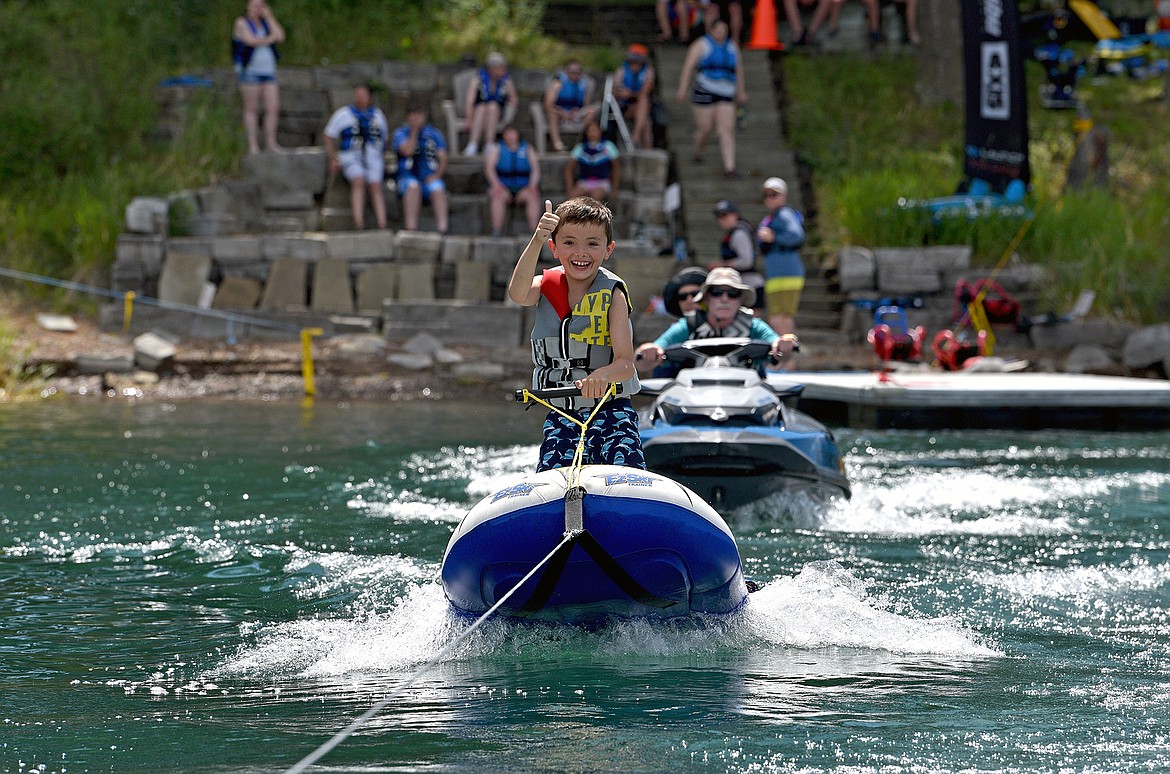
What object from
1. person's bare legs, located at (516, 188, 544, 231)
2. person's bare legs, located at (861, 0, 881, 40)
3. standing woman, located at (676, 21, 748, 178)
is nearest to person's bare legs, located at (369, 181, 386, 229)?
person's bare legs, located at (516, 188, 544, 231)

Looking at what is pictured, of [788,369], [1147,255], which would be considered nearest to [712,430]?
[788,369]

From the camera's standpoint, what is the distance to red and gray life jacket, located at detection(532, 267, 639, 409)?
18.3ft

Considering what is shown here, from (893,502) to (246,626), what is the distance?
14.4 ft

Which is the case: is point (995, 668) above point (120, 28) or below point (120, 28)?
below

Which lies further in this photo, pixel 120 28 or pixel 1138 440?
pixel 120 28

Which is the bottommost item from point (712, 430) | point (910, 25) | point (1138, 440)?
point (1138, 440)

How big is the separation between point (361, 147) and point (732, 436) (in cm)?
1042

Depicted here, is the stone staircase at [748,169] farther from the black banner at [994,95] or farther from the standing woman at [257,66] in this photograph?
the standing woman at [257,66]

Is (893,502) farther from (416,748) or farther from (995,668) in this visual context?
(416,748)

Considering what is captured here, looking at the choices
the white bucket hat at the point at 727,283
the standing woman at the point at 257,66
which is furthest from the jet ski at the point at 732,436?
the standing woman at the point at 257,66

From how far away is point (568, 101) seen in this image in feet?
59.7

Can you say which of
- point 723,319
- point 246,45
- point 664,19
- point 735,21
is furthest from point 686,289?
point 664,19

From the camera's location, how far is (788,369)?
15.1m

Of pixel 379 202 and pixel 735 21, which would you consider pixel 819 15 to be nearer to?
pixel 735 21
